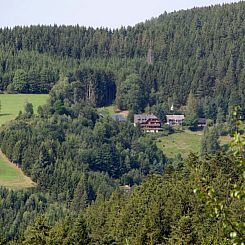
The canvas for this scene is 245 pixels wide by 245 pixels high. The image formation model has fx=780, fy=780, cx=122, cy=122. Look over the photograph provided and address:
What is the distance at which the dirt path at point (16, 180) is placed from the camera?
15457 cm

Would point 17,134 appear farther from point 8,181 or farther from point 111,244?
point 111,244

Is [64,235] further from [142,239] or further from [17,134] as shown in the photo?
[17,134]

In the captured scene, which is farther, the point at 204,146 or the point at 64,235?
the point at 204,146

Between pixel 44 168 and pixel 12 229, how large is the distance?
49.7 m

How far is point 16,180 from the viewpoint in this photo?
160m

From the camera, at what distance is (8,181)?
15612 cm

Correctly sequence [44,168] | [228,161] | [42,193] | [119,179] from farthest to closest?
[119,179] → [44,168] → [42,193] → [228,161]

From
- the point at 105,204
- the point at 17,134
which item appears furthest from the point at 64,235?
the point at 17,134

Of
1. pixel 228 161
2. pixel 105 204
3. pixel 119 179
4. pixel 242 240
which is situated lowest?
pixel 119 179

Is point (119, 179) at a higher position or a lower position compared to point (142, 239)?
lower

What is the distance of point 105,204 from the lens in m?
80.1

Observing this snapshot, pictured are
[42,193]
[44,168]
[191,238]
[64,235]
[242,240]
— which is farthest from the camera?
[44,168]

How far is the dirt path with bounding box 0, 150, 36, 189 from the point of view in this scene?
15457cm

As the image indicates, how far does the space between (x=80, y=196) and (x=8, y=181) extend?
15051mm
